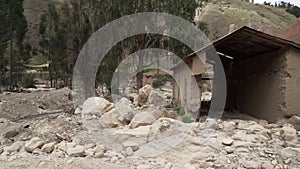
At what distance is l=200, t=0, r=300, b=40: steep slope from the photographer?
1758 inches

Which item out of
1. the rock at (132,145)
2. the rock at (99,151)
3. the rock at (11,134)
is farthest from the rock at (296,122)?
the rock at (11,134)

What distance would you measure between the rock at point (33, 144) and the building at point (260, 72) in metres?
4.17

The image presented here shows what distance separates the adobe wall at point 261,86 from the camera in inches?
297

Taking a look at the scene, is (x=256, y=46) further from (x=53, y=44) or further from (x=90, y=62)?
(x=53, y=44)

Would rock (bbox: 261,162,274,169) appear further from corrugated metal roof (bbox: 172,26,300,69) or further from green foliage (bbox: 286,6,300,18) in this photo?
green foliage (bbox: 286,6,300,18)

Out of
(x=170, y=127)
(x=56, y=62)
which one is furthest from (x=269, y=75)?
(x=56, y=62)

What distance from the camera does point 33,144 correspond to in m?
6.14

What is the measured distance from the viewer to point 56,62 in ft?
69.2

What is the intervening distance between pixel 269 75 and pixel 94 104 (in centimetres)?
443

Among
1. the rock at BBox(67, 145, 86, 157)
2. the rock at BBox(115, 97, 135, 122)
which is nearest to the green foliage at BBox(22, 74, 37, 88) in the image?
the rock at BBox(115, 97, 135, 122)

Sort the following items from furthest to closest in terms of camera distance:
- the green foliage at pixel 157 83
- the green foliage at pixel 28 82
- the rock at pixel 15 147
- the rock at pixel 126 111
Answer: the green foliage at pixel 28 82, the green foliage at pixel 157 83, the rock at pixel 126 111, the rock at pixel 15 147

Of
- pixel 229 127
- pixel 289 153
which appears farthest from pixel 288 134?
pixel 229 127

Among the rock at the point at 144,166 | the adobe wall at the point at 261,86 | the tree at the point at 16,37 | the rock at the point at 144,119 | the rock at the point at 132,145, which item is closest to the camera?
the rock at the point at 144,166

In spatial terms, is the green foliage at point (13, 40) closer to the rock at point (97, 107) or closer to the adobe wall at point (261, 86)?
the rock at point (97, 107)
